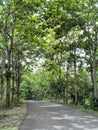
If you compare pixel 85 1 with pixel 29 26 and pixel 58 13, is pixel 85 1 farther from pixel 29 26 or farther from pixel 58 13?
pixel 29 26

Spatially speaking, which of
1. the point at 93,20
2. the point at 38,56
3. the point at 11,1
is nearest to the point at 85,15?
the point at 93,20

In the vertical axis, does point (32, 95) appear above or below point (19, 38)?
below

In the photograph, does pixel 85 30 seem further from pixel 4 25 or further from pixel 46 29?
pixel 4 25

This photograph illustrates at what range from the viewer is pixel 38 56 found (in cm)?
3572

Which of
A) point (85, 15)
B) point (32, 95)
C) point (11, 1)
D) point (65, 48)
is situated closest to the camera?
point (11, 1)

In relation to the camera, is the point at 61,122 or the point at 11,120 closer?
the point at 61,122

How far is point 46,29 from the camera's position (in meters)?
21.4

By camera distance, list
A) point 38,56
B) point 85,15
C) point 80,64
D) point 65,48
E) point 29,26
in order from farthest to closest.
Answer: point 38,56 < point 80,64 < point 65,48 < point 29,26 < point 85,15

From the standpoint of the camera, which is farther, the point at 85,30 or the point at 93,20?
the point at 85,30

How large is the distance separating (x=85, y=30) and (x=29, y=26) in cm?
508

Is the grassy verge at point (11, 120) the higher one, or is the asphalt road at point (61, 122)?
the grassy verge at point (11, 120)

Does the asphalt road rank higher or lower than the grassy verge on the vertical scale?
lower

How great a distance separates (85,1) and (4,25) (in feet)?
23.3

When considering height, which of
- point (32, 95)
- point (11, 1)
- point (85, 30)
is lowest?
point (32, 95)
